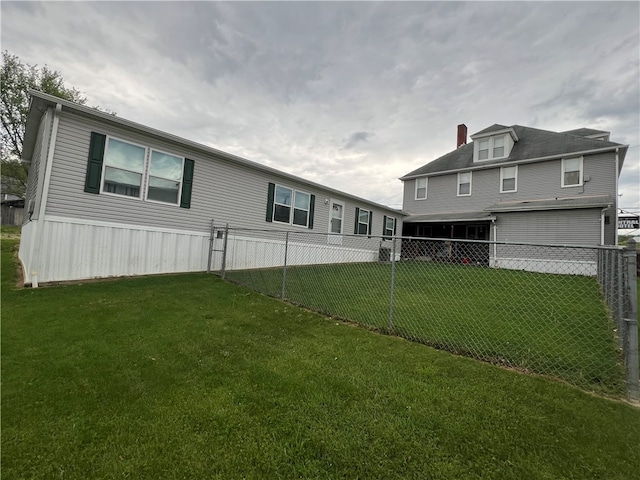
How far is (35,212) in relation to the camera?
6477mm

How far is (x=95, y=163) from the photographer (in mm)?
6926

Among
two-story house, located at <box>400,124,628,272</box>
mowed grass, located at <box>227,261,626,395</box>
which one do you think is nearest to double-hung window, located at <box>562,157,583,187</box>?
two-story house, located at <box>400,124,628,272</box>

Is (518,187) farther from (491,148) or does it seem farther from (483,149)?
(483,149)

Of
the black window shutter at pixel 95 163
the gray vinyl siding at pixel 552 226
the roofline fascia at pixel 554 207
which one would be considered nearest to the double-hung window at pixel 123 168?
the black window shutter at pixel 95 163

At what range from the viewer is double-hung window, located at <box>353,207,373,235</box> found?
48.2 feet

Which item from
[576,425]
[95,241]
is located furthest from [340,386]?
[95,241]

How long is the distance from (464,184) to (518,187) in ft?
9.17

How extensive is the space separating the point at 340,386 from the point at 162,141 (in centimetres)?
801

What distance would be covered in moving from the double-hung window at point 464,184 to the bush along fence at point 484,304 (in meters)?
9.81

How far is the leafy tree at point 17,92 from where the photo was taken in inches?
629

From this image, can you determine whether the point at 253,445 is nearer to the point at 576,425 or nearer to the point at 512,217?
the point at 576,425

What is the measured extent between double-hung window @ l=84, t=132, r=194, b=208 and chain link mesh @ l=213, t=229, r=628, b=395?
1919mm

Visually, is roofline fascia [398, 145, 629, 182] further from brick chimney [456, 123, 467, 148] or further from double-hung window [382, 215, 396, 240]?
brick chimney [456, 123, 467, 148]

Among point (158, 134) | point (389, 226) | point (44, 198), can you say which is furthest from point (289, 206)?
point (389, 226)
